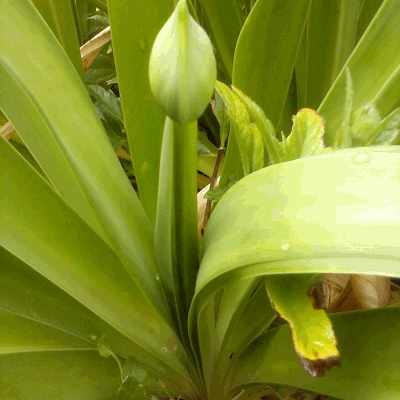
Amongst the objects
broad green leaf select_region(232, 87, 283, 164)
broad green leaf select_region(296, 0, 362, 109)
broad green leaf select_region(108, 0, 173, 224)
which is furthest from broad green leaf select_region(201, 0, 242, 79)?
broad green leaf select_region(232, 87, 283, 164)

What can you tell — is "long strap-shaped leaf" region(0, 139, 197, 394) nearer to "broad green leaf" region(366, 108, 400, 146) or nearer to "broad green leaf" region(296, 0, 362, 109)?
"broad green leaf" region(366, 108, 400, 146)

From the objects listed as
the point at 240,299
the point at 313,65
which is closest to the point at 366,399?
the point at 240,299

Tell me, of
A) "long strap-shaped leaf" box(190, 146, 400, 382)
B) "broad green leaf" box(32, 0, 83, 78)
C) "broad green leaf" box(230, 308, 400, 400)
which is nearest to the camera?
"long strap-shaped leaf" box(190, 146, 400, 382)

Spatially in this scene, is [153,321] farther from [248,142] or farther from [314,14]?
[314,14]

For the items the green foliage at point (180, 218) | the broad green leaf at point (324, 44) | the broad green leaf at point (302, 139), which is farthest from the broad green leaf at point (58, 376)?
the broad green leaf at point (324, 44)

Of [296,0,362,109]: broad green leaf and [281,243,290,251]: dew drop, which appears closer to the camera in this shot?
[281,243,290,251]: dew drop

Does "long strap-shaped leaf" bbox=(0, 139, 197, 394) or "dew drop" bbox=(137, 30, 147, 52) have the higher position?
"dew drop" bbox=(137, 30, 147, 52)
